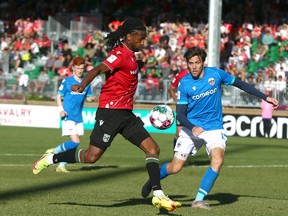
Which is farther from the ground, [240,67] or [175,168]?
[240,67]

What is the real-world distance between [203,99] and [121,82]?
4.26 ft

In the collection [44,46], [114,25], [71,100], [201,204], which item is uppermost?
[114,25]

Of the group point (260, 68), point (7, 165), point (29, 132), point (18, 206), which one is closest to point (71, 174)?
point (7, 165)

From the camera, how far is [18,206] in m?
10.6

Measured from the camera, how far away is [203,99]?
1109 centimetres

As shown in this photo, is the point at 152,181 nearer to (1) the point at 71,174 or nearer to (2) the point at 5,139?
(1) the point at 71,174

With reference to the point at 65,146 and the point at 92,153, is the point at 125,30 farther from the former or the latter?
the point at 65,146

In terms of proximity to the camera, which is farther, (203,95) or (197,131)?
(203,95)

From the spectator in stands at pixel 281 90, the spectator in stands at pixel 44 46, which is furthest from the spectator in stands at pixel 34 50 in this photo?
the spectator in stands at pixel 281 90

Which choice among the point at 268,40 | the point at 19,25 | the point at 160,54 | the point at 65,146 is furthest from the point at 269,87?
the point at 19,25

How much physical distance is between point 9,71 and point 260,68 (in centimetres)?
1187

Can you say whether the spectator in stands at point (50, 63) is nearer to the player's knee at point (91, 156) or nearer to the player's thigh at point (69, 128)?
the player's thigh at point (69, 128)

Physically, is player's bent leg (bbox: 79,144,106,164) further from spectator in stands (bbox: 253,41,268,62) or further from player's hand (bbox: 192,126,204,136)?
spectator in stands (bbox: 253,41,268,62)

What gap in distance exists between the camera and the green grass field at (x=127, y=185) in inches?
417
